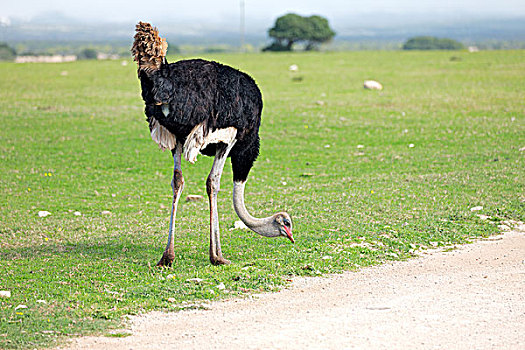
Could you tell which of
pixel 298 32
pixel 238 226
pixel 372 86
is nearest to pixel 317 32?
pixel 298 32

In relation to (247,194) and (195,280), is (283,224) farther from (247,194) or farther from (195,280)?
(247,194)

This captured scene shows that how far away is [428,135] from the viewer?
18.6 meters

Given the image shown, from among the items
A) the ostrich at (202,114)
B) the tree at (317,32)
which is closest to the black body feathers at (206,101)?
the ostrich at (202,114)

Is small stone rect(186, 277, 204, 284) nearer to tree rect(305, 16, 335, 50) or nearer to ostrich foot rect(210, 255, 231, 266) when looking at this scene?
ostrich foot rect(210, 255, 231, 266)

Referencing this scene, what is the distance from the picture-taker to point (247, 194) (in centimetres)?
1265

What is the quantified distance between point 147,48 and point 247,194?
17.9ft

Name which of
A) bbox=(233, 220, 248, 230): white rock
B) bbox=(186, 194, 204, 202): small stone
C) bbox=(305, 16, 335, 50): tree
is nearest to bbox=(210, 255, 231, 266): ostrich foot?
bbox=(233, 220, 248, 230): white rock

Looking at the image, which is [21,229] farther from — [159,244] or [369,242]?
[369,242]

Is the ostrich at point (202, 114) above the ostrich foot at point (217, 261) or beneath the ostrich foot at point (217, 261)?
above

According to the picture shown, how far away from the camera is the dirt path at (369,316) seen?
5.98m

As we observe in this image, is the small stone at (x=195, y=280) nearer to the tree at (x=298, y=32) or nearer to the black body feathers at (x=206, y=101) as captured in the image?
the black body feathers at (x=206, y=101)

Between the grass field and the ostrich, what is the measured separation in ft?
2.01

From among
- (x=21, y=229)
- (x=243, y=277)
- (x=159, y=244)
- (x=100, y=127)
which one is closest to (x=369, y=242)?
(x=243, y=277)

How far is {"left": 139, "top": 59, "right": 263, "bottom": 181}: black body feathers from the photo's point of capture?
25.2ft
